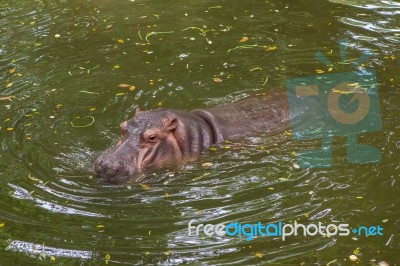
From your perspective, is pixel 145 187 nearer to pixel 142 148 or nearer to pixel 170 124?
pixel 142 148

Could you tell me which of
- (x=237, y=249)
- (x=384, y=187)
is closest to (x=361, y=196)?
(x=384, y=187)

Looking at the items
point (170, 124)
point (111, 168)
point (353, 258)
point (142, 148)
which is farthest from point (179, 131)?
point (353, 258)

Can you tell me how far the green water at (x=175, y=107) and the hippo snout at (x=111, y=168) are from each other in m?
0.12

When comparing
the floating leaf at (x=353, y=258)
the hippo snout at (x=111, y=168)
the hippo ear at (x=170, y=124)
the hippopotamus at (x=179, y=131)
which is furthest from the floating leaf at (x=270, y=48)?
the floating leaf at (x=353, y=258)

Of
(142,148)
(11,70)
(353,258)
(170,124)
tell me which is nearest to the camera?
(353,258)

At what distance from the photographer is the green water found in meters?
6.01

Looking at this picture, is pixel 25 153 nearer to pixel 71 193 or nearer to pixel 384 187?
pixel 71 193

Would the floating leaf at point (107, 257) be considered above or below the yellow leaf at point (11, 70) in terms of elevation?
above

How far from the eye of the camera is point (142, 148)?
7270mm

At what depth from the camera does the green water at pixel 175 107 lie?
601 cm

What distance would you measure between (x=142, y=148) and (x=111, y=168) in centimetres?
50

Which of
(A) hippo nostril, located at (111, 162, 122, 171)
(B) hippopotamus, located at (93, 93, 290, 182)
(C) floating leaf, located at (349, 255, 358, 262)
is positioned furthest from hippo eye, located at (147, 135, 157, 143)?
(C) floating leaf, located at (349, 255, 358, 262)

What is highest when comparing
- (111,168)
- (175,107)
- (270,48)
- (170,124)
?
(170,124)

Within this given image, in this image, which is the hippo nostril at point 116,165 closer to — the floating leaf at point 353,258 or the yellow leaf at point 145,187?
the yellow leaf at point 145,187
